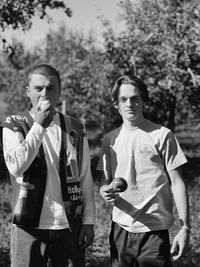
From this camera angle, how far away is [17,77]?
24.3 metres

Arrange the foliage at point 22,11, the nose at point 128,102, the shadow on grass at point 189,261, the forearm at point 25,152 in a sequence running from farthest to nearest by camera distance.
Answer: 1. the foliage at point 22,11
2. the shadow on grass at point 189,261
3. the nose at point 128,102
4. the forearm at point 25,152

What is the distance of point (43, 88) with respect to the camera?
9.27 feet

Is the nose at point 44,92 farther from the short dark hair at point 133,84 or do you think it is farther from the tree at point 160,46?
the tree at point 160,46

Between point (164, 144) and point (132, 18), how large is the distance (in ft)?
30.0

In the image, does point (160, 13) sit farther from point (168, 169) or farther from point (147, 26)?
point (168, 169)

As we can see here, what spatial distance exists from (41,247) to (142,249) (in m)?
0.66

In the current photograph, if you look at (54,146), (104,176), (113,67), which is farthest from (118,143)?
(113,67)

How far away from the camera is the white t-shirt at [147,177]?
117 inches

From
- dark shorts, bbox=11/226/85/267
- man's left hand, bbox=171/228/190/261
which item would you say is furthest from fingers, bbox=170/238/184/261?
dark shorts, bbox=11/226/85/267

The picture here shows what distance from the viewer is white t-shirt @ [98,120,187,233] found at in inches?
117

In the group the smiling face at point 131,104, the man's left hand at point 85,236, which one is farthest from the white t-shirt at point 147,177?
the man's left hand at point 85,236

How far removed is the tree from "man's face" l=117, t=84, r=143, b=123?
7622 millimetres

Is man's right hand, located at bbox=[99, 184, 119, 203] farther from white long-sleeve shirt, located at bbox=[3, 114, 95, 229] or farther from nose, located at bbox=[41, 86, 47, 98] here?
nose, located at bbox=[41, 86, 47, 98]

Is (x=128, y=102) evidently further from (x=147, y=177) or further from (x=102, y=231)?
(x=102, y=231)
